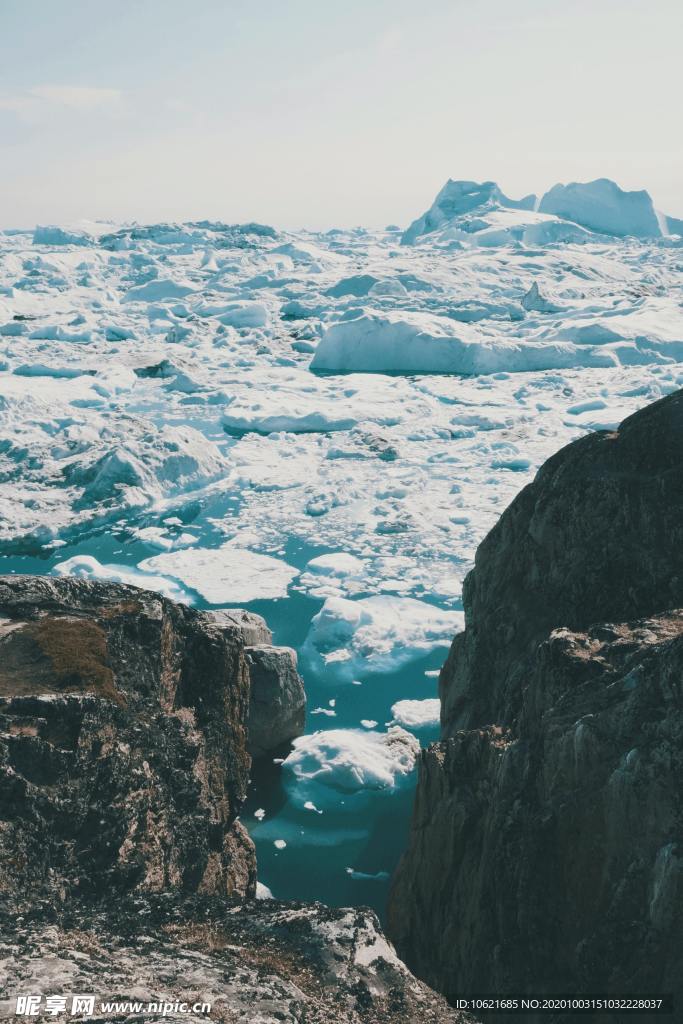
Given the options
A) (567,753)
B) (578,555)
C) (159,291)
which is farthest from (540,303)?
(567,753)

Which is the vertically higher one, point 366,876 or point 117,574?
point 117,574

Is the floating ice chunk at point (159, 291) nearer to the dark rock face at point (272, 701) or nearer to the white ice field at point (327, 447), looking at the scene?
the white ice field at point (327, 447)

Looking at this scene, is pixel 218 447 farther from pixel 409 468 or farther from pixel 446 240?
pixel 446 240

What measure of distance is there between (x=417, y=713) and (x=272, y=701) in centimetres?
214

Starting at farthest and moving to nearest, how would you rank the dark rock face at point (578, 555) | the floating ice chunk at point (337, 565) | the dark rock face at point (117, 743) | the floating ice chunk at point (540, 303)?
the floating ice chunk at point (540, 303) < the floating ice chunk at point (337, 565) < the dark rock face at point (578, 555) < the dark rock face at point (117, 743)

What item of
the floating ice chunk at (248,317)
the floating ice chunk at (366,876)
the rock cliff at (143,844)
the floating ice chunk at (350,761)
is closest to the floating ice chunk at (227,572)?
the floating ice chunk at (350,761)

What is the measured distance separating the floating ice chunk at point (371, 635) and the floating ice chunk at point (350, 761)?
1.83 m

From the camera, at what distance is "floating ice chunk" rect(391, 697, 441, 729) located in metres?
12.1

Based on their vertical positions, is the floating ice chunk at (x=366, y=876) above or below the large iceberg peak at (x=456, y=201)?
below

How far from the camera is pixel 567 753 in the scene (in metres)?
5.95

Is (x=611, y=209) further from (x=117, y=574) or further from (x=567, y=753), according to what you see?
(x=567, y=753)

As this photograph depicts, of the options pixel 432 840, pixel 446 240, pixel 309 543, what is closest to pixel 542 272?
pixel 446 240

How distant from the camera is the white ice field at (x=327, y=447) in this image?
11969 millimetres

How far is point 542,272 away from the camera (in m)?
59.4
